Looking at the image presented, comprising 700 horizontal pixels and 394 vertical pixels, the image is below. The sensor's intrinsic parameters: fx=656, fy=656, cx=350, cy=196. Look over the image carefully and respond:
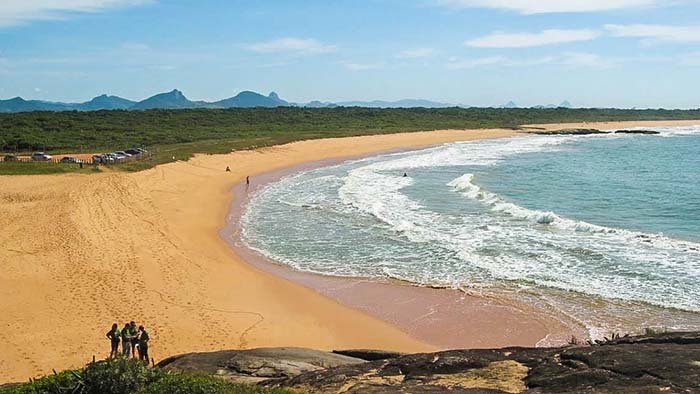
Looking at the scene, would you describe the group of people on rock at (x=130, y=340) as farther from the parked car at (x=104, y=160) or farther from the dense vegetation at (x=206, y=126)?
the parked car at (x=104, y=160)

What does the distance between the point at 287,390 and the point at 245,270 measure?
15.2 m

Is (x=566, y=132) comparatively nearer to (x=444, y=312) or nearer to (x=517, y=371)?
(x=444, y=312)

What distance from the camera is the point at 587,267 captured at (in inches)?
913

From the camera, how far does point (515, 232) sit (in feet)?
95.9

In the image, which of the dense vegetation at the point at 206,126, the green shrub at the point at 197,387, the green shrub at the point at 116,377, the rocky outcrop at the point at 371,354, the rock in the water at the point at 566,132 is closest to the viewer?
the green shrub at the point at 197,387

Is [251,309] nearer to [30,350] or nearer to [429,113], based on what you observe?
[30,350]

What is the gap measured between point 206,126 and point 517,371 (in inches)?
3382

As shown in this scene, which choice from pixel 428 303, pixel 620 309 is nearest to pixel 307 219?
pixel 428 303

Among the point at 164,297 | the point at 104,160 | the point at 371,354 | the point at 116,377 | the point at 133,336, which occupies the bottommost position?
the point at 164,297

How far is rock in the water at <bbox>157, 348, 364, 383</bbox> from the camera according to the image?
35.3 feet

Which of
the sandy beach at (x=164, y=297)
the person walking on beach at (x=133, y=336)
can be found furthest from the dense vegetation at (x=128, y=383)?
the sandy beach at (x=164, y=297)

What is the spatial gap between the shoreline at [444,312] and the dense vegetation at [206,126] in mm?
28793

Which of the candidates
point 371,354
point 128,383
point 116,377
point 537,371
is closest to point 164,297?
point 371,354

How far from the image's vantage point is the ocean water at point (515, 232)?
20.5 meters
